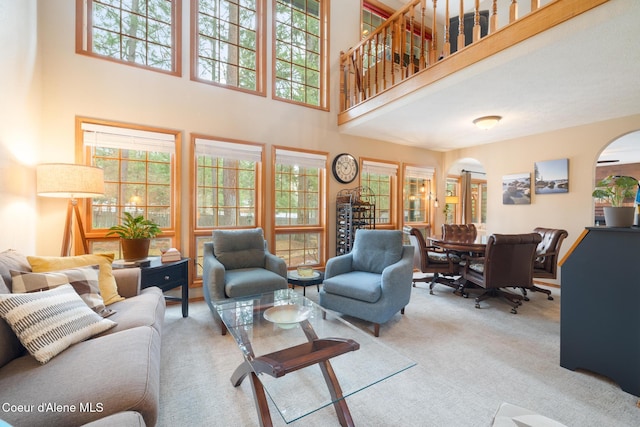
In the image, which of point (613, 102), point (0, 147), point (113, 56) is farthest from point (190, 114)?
point (613, 102)

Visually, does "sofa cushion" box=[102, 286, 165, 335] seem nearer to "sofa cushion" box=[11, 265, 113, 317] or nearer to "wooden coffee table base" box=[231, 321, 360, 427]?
"sofa cushion" box=[11, 265, 113, 317]

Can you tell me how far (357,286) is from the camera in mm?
2658

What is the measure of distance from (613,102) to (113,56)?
5.88 m

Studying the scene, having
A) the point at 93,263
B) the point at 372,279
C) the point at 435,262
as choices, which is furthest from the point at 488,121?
the point at 93,263

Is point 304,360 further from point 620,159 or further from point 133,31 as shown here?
point 620,159

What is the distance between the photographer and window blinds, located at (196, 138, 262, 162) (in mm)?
3617

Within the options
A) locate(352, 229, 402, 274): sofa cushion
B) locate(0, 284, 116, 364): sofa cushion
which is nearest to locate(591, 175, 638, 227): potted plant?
locate(352, 229, 402, 274): sofa cushion

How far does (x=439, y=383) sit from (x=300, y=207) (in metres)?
3.14

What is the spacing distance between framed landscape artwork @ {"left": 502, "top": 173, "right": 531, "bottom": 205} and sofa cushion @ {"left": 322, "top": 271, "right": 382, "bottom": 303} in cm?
347

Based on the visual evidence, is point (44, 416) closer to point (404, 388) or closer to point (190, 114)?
point (404, 388)

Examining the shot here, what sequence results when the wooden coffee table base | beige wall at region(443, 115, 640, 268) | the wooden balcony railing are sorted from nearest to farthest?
1. the wooden coffee table base
2. the wooden balcony railing
3. beige wall at region(443, 115, 640, 268)

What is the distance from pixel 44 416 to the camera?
0.96 m

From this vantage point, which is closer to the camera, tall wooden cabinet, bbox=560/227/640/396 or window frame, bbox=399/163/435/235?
tall wooden cabinet, bbox=560/227/640/396

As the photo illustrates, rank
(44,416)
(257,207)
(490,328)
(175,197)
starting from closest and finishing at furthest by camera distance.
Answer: (44,416), (490,328), (175,197), (257,207)
